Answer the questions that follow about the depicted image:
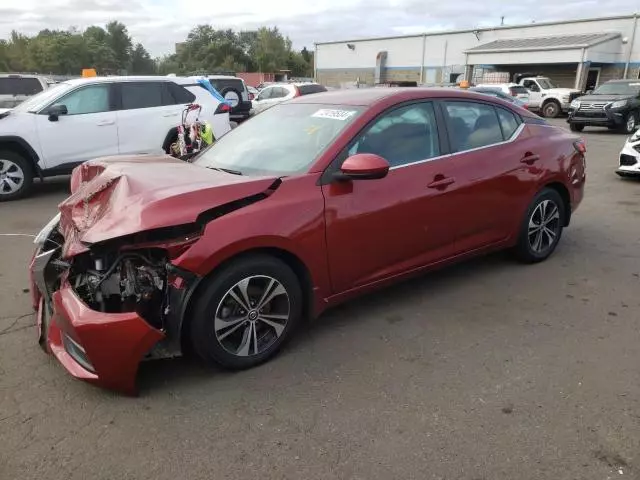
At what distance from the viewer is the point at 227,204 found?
301 cm

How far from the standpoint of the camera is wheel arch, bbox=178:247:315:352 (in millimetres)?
2900

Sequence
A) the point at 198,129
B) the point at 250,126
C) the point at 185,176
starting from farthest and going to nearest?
the point at 198,129 → the point at 250,126 → the point at 185,176

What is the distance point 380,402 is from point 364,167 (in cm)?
136

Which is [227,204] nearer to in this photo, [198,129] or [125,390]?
[125,390]

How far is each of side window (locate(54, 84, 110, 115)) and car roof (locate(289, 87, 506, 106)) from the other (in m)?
5.11

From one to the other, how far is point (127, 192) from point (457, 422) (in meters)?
2.19

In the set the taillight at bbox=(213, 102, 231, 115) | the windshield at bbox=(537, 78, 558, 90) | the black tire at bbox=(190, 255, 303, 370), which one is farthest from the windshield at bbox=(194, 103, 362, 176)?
the windshield at bbox=(537, 78, 558, 90)

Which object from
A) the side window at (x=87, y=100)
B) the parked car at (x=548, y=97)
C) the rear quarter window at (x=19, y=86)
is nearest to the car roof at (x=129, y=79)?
the side window at (x=87, y=100)

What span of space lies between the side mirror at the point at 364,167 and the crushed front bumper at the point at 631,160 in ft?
24.0

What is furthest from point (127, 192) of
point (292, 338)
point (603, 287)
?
point (603, 287)

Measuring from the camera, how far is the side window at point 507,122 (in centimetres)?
457

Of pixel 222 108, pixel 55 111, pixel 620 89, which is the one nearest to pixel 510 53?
pixel 620 89

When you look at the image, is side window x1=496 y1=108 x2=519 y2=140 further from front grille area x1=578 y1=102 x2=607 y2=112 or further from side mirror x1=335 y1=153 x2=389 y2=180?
front grille area x1=578 y1=102 x2=607 y2=112

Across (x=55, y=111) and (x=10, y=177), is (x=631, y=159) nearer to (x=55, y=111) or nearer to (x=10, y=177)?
(x=55, y=111)
